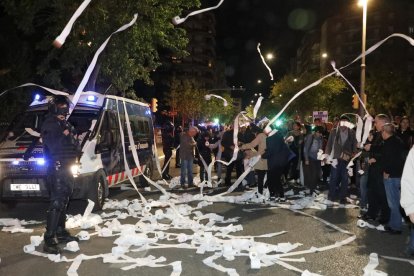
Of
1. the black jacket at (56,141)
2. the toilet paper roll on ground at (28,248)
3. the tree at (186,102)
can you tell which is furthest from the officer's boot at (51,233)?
the tree at (186,102)

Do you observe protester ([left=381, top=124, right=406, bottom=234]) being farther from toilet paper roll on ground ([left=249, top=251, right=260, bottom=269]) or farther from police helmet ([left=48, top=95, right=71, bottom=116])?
police helmet ([left=48, top=95, right=71, bottom=116])

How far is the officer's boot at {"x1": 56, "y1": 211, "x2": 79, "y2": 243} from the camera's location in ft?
22.4

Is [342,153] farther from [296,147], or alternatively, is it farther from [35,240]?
[35,240]

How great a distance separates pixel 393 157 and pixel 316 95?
4466 cm

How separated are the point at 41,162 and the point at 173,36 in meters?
13.7

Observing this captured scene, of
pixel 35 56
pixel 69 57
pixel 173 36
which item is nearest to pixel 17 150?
pixel 69 57

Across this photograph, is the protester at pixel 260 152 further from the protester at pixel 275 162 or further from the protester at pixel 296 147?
the protester at pixel 296 147

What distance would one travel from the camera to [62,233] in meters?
6.98

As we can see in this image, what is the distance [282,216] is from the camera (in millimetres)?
9008

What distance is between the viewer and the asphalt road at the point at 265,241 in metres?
5.61

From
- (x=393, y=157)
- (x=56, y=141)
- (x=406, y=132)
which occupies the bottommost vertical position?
(x=393, y=157)

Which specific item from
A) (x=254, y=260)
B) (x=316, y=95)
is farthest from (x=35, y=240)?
(x=316, y=95)

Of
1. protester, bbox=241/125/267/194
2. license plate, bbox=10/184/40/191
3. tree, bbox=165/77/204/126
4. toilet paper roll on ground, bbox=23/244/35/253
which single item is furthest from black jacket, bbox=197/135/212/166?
tree, bbox=165/77/204/126

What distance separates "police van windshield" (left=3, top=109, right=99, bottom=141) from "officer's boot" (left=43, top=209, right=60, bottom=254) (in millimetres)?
3168
